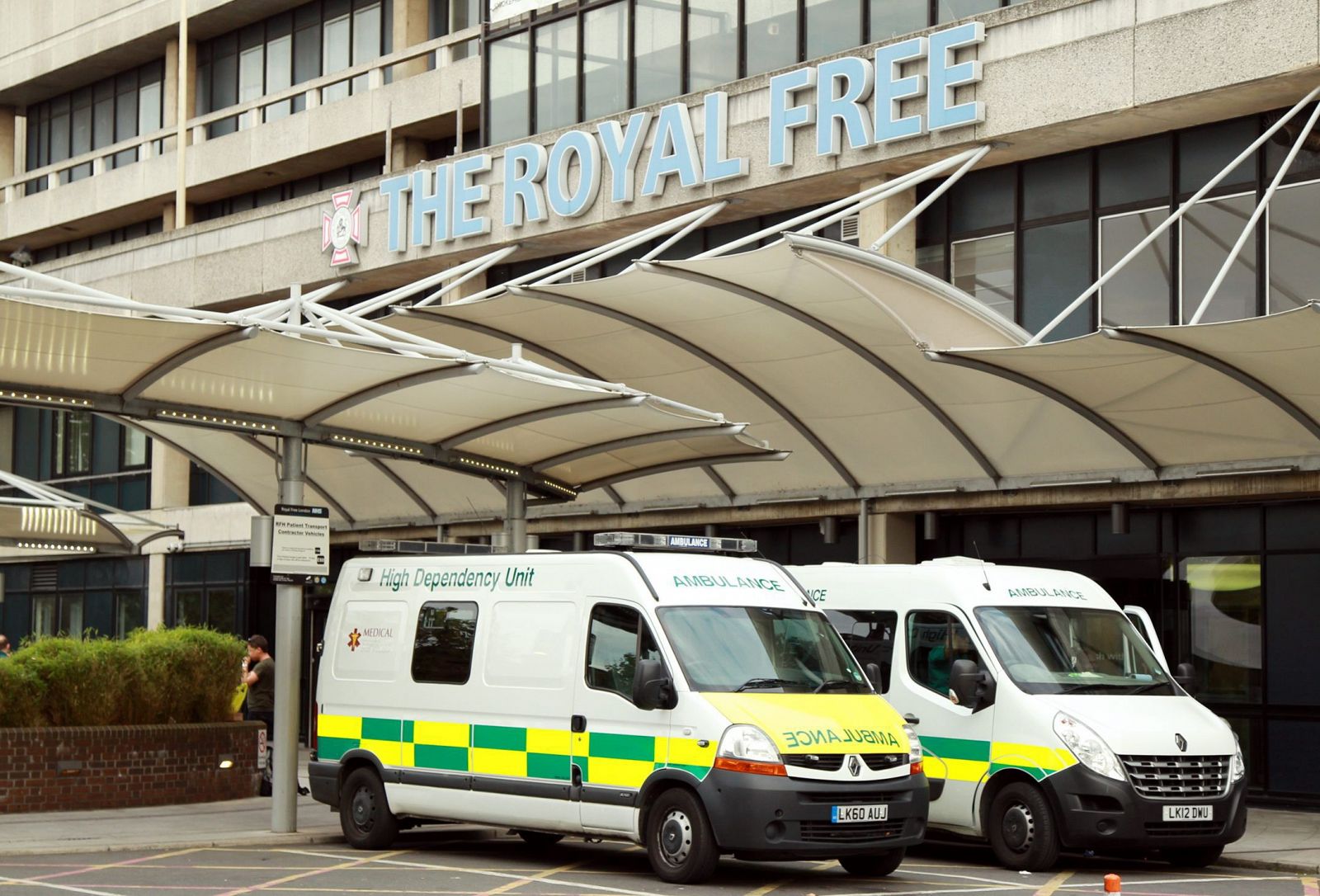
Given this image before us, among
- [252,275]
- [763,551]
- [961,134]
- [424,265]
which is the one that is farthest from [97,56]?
[961,134]

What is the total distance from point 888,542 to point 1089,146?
4.99 meters

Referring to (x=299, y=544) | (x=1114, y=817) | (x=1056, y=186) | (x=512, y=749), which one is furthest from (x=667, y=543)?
(x=1056, y=186)

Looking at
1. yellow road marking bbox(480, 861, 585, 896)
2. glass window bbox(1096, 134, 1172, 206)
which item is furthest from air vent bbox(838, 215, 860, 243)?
yellow road marking bbox(480, 861, 585, 896)

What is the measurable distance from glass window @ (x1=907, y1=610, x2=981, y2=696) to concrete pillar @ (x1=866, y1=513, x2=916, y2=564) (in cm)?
659

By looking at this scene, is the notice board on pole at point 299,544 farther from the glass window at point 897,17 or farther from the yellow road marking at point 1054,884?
the glass window at point 897,17

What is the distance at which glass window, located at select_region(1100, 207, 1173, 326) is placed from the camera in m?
19.9

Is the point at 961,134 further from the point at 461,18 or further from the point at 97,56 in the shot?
the point at 97,56

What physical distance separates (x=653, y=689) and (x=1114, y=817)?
3446mm

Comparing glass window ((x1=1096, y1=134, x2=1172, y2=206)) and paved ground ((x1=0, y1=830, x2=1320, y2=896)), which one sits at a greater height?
glass window ((x1=1096, y1=134, x2=1172, y2=206))

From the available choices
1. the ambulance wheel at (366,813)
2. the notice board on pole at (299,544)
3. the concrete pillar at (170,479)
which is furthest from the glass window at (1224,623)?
the concrete pillar at (170,479)

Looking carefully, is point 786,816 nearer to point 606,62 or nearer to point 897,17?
point 897,17

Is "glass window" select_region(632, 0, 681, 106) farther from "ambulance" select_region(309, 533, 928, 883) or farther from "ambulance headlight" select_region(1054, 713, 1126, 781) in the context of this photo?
"ambulance headlight" select_region(1054, 713, 1126, 781)

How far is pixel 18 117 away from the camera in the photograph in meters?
41.2

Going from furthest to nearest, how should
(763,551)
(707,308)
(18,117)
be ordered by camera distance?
(18,117) < (763,551) < (707,308)
